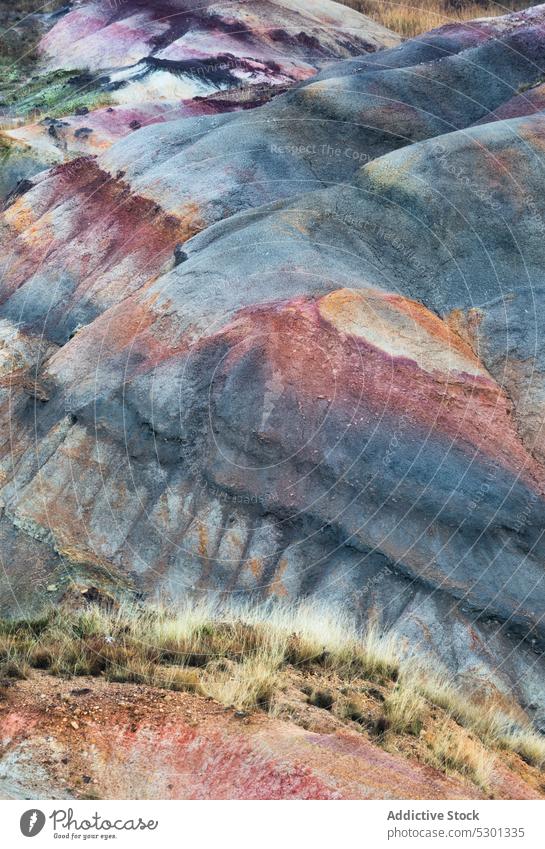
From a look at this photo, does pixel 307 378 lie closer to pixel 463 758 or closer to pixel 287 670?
pixel 287 670

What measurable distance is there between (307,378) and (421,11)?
32596mm

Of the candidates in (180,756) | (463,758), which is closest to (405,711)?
(463,758)

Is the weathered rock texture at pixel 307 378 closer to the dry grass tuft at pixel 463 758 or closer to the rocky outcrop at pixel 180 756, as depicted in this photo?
the dry grass tuft at pixel 463 758

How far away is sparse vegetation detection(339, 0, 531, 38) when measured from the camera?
43031 mm

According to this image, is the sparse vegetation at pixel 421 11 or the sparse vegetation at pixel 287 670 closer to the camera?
the sparse vegetation at pixel 287 670

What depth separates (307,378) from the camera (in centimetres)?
1702

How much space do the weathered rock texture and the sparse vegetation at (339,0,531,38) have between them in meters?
21.0

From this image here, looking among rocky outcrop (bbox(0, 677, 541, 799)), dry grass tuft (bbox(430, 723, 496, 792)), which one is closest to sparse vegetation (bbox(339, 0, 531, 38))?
dry grass tuft (bbox(430, 723, 496, 792))

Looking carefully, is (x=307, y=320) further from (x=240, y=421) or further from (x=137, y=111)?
(x=137, y=111)

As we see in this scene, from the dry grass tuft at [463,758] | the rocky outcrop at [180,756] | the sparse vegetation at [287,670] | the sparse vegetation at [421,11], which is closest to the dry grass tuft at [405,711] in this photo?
the sparse vegetation at [287,670]

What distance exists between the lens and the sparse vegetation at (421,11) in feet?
141

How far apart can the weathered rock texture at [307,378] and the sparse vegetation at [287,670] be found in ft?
5.57

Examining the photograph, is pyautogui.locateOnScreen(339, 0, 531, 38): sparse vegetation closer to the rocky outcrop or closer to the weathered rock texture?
A: the weathered rock texture

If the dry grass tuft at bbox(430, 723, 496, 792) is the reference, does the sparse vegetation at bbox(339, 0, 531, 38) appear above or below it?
above
